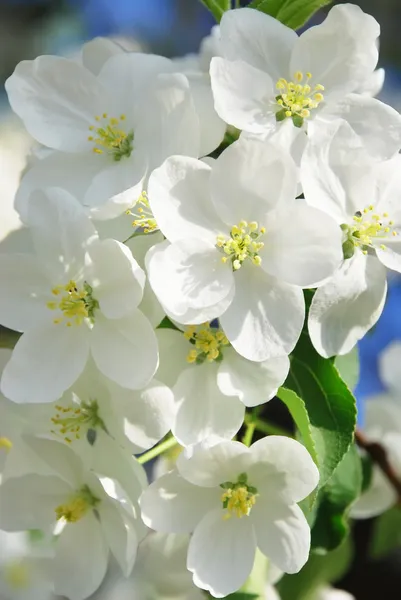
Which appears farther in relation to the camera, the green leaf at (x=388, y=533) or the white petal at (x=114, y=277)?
the green leaf at (x=388, y=533)

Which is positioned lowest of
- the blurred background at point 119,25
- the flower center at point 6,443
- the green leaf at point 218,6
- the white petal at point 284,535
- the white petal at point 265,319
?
the blurred background at point 119,25

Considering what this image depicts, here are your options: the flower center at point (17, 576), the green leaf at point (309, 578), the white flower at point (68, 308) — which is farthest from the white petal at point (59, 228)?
the flower center at point (17, 576)

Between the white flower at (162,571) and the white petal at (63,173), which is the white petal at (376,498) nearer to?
the white flower at (162,571)

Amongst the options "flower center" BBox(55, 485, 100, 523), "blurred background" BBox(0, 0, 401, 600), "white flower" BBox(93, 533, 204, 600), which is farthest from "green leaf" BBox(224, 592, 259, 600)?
"blurred background" BBox(0, 0, 401, 600)

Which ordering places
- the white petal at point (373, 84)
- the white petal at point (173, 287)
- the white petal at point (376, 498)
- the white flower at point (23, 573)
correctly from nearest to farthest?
the white petal at point (173, 287) → the white petal at point (373, 84) → the white petal at point (376, 498) → the white flower at point (23, 573)

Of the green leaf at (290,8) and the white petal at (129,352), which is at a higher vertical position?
the green leaf at (290,8)

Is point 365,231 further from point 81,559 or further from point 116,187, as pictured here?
point 81,559

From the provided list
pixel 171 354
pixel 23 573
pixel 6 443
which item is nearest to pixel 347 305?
pixel 171 354

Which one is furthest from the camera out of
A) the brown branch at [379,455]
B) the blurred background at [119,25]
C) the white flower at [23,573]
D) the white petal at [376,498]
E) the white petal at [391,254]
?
the blurred background at [119,25]
